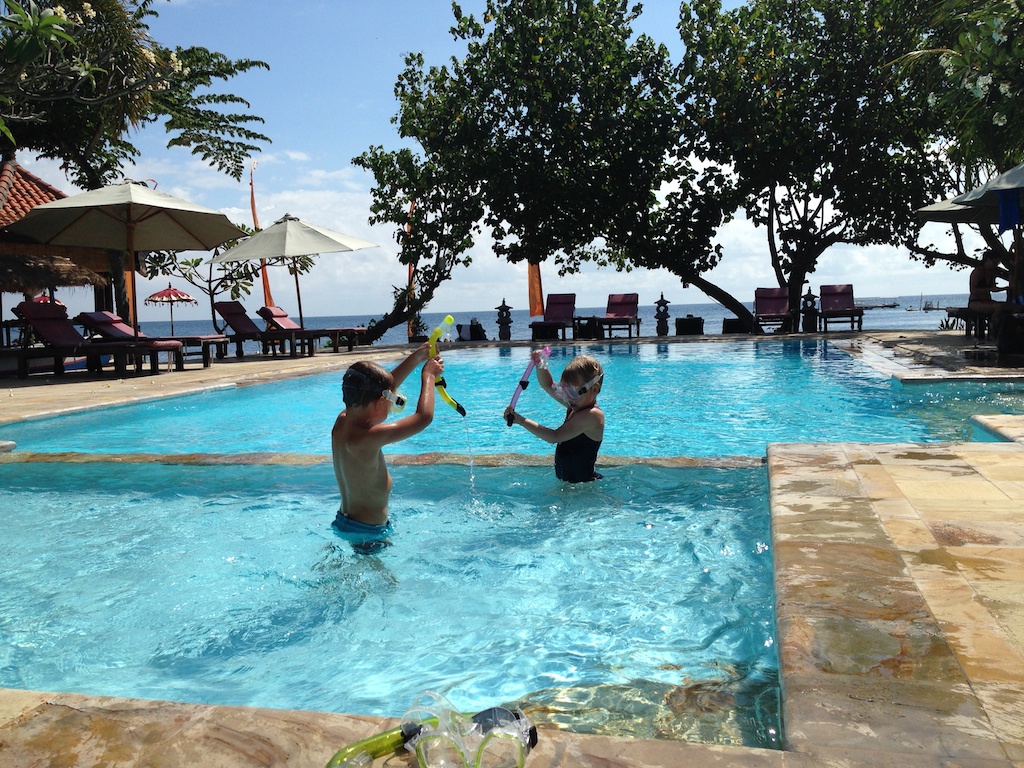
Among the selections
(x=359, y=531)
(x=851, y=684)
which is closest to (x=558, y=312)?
(x=359, y=531)

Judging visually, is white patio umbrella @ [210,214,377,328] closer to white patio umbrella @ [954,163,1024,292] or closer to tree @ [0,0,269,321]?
tree @ [0,0,269,321]

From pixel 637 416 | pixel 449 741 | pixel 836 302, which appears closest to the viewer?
pixel 449 741

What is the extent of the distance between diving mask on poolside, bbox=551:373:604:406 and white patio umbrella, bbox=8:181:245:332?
34.4 ft

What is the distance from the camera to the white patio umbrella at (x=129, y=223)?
45.2 ft

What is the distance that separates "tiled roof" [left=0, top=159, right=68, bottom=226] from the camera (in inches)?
634

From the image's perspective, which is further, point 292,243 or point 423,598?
A: point 292,243

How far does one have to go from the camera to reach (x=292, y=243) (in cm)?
1711

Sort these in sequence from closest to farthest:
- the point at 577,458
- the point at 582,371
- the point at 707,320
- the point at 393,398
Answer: the point at 393,398, the point at 582,371, the point at 577,458, the point at 707,320

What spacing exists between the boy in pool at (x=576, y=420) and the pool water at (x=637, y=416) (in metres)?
1.29

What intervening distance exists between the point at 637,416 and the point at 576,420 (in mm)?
4756

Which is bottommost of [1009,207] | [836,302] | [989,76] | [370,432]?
[370,432]

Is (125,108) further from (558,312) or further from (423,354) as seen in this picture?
(423,354)

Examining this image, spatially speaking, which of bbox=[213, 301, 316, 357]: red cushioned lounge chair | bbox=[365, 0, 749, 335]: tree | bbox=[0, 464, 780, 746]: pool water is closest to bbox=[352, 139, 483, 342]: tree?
bbox=[365, 0, 749, 335]: tree

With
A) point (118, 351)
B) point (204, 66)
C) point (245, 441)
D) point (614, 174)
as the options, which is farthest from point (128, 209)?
point (614, 174)
